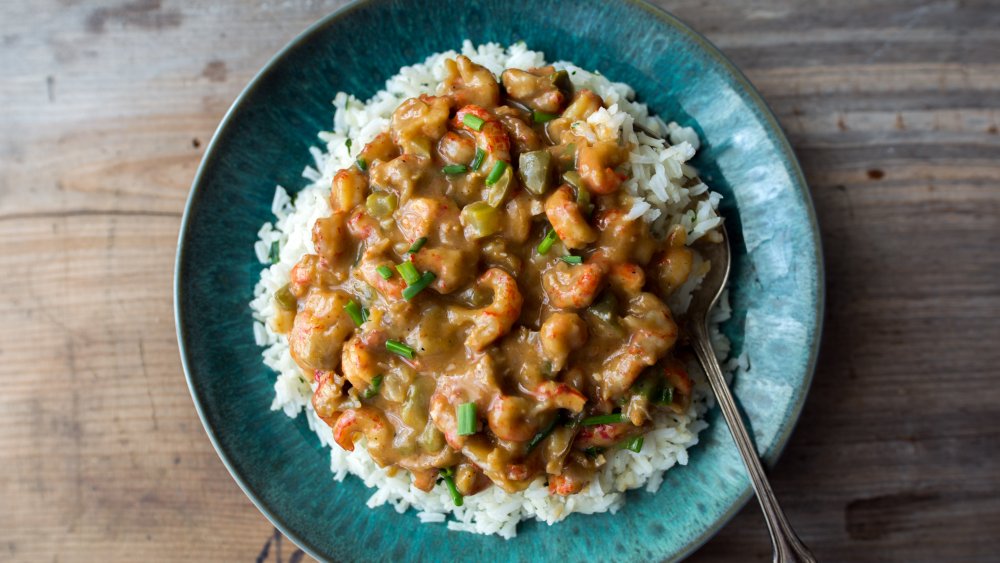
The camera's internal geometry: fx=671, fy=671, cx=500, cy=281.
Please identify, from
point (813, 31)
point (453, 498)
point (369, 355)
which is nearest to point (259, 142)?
point (369, 355)

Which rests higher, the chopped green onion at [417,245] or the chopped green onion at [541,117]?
the chopped green onion at [541,117]

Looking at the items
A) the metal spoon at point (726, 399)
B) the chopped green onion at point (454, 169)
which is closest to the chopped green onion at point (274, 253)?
the chopped green onion at point (454, 169)

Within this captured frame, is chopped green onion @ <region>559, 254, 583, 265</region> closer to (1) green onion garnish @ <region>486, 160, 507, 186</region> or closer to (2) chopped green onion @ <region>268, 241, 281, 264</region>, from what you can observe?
(1) green onion garnish @ <region>486, 160, 507, 186</region>

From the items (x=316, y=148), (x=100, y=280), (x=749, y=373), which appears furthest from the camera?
(x=100, y=280)

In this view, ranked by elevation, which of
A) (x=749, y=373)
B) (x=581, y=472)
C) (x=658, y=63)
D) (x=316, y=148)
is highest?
(x=658, y=63)

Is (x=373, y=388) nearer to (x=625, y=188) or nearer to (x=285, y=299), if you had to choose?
(x=285, y=299)

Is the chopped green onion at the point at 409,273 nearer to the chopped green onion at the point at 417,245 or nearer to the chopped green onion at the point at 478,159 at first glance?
the chopped green onion at the point at 417,245

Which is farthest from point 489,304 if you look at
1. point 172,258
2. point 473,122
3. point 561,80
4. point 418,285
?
point 172,258

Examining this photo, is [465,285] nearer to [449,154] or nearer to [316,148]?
[449,154]
